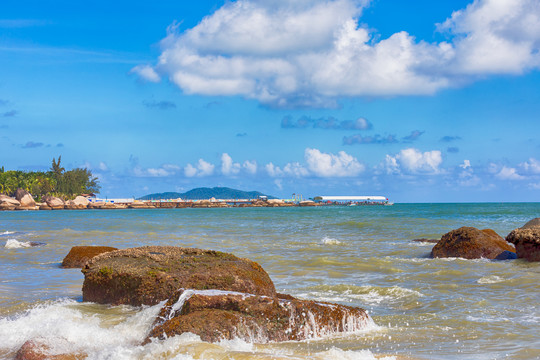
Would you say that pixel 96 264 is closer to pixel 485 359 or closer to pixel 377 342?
pixel 377 342

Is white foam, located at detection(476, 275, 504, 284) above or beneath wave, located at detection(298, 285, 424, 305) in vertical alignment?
above

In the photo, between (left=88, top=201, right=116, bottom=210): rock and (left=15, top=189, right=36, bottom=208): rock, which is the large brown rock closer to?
(left=15, top=189, right=36, bottom=208): rock

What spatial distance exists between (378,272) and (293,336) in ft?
23.8

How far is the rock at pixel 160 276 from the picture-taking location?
291 inches

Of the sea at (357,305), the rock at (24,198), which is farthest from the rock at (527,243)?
the rock at (24,198)

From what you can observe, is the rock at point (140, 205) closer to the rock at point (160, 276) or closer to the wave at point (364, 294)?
the wave at point (364, 294)

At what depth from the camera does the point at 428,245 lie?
66.4 ft

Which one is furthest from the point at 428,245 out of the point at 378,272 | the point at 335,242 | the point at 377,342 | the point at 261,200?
the point at 261,200

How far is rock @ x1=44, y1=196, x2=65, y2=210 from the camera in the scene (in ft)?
380

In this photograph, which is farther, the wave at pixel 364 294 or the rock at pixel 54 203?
the rock at pixel 54 203

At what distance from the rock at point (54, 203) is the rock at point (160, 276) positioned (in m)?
117

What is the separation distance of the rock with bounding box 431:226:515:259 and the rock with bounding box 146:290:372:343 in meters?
9.40

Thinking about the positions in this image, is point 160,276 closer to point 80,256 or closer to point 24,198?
point 80,256

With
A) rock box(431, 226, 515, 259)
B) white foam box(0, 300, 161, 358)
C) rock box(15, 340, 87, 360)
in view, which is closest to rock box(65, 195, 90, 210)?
rock box(431, 226, 515, 259)
